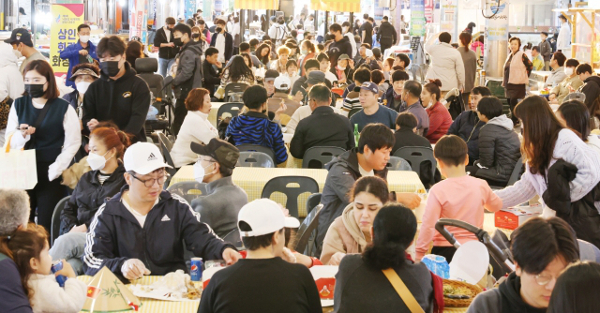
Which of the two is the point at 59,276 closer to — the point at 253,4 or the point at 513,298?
the point at 513,298

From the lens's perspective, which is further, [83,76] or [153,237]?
[83,76]

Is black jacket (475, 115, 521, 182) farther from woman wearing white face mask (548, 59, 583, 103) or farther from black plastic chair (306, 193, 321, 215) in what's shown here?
woman wearing white face mask (548, 59, 583, 103)

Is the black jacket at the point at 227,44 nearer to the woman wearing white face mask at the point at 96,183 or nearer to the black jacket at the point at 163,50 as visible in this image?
the black jacket at the point at 163,50

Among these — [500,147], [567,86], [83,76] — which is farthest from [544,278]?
[567,86]

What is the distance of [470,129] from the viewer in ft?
25.9

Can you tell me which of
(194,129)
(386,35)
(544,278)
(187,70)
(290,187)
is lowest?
(290,187)

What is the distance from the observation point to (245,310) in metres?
2.78

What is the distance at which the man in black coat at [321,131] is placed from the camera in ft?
22.9

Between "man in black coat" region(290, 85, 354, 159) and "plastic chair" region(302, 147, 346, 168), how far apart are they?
0.16 m

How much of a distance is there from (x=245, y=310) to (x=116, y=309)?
2.27ft

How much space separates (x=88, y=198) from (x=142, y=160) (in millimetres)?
1030

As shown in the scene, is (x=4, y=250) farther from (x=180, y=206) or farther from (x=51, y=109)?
(x=51, y=109)

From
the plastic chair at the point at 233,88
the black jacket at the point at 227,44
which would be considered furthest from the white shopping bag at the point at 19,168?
the black jacket at the point at 227,44

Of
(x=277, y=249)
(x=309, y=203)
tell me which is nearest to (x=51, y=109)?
(x=309, y=203)
